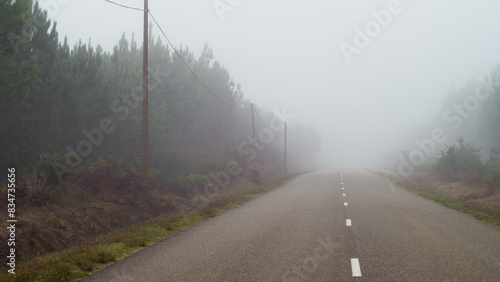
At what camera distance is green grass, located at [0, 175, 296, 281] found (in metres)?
6.43

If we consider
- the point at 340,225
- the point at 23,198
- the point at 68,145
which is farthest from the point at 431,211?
the point at 68,145

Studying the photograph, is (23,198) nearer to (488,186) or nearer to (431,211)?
(431,211)

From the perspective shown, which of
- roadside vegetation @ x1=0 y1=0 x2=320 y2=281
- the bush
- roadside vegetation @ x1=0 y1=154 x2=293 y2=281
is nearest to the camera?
roadside vegetation @ x1=0 y1=154 x2=293 y2=281

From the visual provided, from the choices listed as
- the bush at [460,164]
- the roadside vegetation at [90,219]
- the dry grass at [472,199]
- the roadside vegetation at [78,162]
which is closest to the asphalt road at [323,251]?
the roadside vegetation at [90,219]

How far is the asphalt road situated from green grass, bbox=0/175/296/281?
37 centimetres

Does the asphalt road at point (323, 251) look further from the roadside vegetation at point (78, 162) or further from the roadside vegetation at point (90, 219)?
the roadside vegetation at point (78, 162)

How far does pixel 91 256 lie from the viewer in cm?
771

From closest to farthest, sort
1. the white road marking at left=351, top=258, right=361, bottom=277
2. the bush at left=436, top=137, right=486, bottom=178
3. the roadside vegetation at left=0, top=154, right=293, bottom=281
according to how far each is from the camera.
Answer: the white road marking at left=351, top=258, right=361, bottom=277, the roadside vegetation at left=0, top=154, right=293, bottom=281, the bush at left=436, top=137, right=486, bottom=178

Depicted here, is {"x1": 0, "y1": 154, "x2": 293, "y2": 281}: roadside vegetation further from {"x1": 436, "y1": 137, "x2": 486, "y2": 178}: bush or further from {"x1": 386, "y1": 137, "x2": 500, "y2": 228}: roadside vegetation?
{"x1": 436, "y1": 137, "x2": 486, "y2": 178}: bush

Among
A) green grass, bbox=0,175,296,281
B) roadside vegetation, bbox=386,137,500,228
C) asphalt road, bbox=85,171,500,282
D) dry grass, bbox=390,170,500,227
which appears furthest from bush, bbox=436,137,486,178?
green grass, bbox=0,175,296,281

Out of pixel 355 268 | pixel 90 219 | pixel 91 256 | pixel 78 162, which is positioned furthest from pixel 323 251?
pixel 78 162

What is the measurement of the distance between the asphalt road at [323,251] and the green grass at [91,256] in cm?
37

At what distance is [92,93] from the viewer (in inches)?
783

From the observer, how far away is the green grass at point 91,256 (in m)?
6.43
